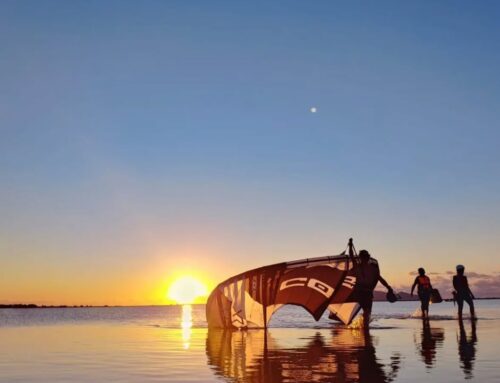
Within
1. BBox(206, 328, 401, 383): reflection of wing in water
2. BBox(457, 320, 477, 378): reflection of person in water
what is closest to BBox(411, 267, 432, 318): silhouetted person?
BBox(457, 320, 477, 378): reflection of person in water

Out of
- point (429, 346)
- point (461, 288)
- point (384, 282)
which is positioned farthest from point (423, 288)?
point (429, 346)

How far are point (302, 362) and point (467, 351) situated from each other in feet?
12.0

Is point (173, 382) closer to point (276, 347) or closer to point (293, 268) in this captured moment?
point (276, 347)

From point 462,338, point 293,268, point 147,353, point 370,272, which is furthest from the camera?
point 293,268

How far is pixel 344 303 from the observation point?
2572 cm

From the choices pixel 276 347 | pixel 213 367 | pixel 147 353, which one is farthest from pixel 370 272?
pixel 213 367

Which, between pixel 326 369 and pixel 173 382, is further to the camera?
pixel 326 369

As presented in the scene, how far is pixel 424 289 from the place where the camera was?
2817 cm

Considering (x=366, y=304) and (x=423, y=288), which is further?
(x=423, y=288)

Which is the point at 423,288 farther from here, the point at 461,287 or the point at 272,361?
the point at 272,361

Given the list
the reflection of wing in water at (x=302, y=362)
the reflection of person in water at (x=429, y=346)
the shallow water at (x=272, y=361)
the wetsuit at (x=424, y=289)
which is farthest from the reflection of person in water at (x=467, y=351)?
the wetsuit at (x=424, y=289)

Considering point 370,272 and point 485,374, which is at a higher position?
point 370,272

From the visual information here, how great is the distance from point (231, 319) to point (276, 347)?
10.1 meters

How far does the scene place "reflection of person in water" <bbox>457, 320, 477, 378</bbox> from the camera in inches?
414
